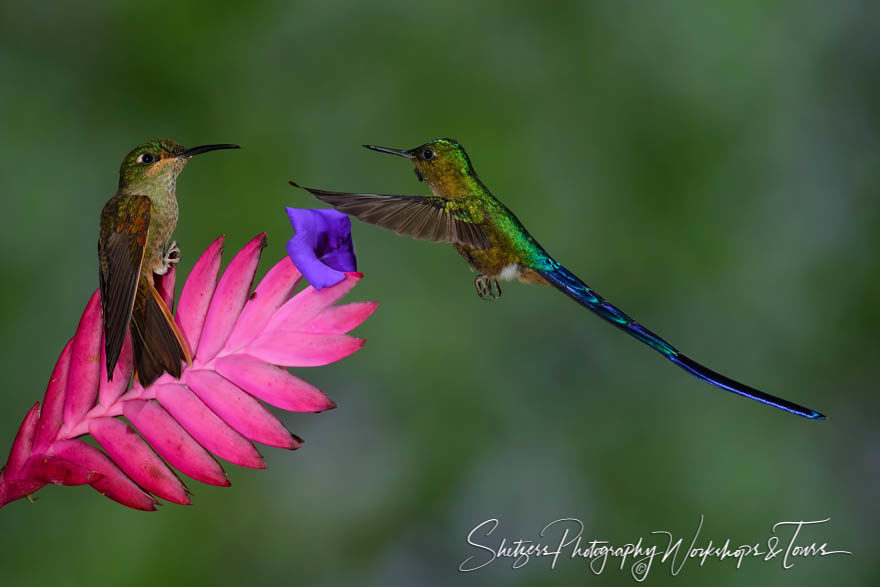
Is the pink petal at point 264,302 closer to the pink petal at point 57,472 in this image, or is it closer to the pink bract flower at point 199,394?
the pink bract flower at point 199,394

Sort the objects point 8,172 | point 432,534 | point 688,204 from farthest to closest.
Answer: point 688,204, point 8,172, point 432,534

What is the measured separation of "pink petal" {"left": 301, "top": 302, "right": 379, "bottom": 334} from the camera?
1.95ft

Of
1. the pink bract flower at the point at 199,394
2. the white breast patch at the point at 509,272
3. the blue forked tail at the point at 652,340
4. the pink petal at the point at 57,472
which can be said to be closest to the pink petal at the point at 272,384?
the pink bract flower at the point at 199,394

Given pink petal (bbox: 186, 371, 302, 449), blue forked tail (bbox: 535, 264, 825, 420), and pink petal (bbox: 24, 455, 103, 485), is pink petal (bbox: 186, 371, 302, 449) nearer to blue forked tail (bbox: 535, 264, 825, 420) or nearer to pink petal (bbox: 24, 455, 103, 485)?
pink petal (bbox: 24, 455, 103, 485)

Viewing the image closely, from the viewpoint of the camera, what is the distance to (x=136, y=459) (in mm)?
613

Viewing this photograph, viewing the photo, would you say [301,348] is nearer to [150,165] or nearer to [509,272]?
[150,165]

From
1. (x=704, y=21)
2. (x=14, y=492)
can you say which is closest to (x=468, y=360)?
(x=704, y=21)

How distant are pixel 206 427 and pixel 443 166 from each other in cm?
39

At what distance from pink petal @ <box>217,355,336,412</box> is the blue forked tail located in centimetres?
25

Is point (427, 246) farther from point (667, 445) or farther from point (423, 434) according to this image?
point (667, 445)

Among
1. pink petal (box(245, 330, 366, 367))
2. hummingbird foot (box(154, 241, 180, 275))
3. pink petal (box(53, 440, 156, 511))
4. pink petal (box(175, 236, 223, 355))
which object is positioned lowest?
pink petal (box(53, 440, 156, 511))

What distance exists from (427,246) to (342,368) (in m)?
0.32

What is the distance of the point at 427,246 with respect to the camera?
209cm

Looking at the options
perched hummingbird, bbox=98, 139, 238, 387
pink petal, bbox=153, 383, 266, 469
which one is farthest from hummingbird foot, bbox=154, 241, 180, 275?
pink petal, bbox=153, 383, 266, 469
